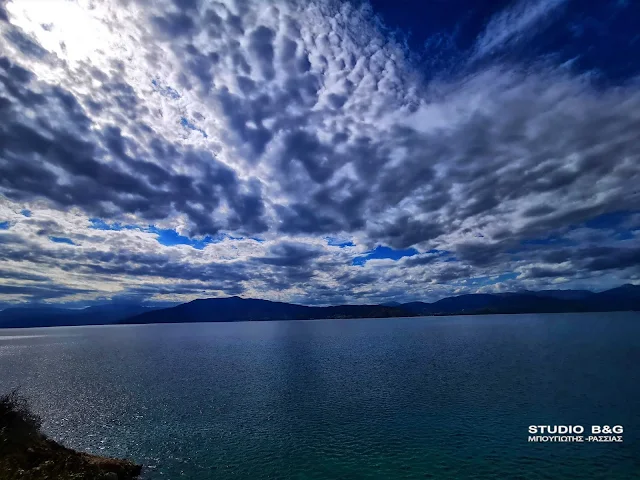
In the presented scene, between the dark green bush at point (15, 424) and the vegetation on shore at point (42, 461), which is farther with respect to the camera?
the dark green bush at point (15, 424)

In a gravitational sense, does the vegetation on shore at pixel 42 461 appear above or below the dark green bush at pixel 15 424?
below

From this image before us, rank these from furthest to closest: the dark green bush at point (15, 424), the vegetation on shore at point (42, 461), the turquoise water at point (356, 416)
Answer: the dark green bush at point (15, 424) < the turquoise water at point (356, 416) < the vegetation on shore at point (42, 461)

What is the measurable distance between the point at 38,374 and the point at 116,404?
210ft

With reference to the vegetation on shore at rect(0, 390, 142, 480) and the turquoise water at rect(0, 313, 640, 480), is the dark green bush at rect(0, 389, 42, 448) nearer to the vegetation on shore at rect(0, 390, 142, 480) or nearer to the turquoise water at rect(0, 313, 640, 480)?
the vegetation on shore at rect(0, 390, 142, 480)

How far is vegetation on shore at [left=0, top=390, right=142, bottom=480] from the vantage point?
Result: 31.5 meters

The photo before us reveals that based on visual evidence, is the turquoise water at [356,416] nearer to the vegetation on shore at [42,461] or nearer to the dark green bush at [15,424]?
the vegetation on shore at [42,461]

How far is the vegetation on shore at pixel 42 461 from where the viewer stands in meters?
31.5

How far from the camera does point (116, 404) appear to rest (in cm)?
6391

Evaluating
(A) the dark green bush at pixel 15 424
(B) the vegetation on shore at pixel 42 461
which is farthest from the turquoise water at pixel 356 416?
(A) the dark green bush at pixel 15 424

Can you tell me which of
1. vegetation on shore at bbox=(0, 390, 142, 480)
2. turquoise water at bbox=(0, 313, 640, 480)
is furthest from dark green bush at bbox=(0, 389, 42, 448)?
turquoise water at bbox=(0, 313, 640, 480)

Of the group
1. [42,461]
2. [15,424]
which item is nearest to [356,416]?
[42,461]

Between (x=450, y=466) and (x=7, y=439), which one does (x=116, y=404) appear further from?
(x=450, y=466)

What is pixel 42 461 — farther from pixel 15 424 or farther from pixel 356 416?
→ pixel 356 416

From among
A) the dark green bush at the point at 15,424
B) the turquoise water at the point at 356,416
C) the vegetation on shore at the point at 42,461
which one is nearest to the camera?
the vegetation on shore at the point at 42,461
